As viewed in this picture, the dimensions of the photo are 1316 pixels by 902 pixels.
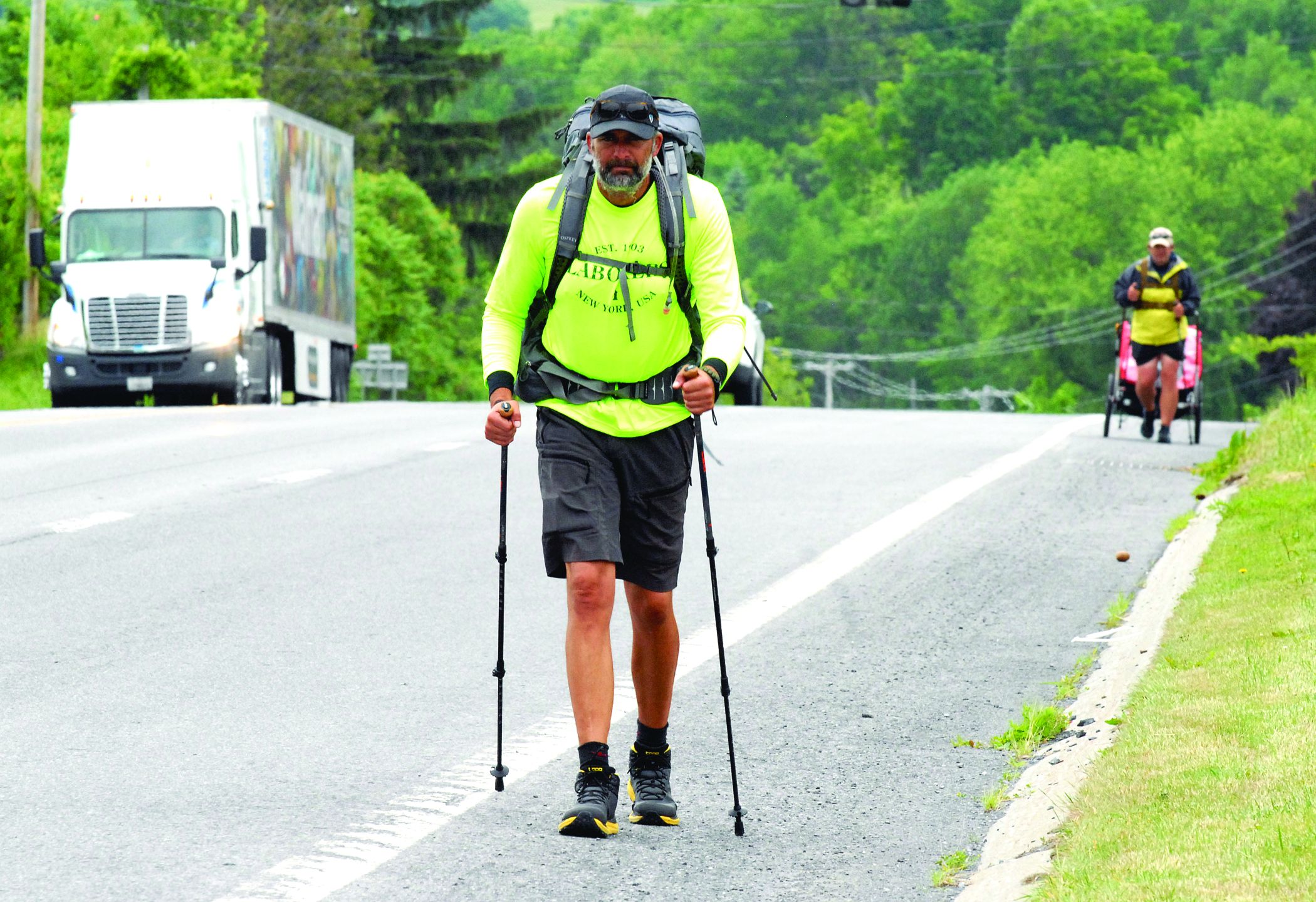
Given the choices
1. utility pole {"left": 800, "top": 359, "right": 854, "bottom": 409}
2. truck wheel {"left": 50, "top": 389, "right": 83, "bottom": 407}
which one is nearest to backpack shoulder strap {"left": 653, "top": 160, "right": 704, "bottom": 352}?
truck wheel {"left": 50, "top": 389, "right": 83, "bottom": 407}

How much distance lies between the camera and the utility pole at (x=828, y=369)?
118m

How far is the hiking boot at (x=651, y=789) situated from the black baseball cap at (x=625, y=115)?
5.62 ft

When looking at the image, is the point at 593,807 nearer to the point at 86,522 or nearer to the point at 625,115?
the point at 625,115

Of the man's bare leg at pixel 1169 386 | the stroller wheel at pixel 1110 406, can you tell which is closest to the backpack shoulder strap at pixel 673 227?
the man's bare leg at pixel 1169 386

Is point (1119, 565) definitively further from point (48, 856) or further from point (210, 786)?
point (48, 856)

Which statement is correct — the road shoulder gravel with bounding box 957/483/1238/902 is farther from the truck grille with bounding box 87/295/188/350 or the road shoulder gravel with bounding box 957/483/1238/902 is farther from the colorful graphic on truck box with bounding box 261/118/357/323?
the colorful graphic on truck box with bounding box 261/118/357/323

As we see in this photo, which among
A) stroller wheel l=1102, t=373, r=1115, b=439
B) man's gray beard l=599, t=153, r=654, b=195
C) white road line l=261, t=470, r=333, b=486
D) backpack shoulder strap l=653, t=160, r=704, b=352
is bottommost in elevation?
white road line l=261, t=470, r=333, b=486

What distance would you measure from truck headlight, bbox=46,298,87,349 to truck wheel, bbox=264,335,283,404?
2.18m

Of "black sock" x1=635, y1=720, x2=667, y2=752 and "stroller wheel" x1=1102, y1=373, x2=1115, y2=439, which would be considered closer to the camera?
"black sock" x1=635, y1=720, x2=667, y2=752

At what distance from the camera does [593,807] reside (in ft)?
19.9

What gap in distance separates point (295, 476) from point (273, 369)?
1347 centimetres

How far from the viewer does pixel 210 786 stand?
6.59m

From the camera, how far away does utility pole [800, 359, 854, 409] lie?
4647 inches

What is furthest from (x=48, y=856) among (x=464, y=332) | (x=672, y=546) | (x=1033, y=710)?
(x=464, y=332)
